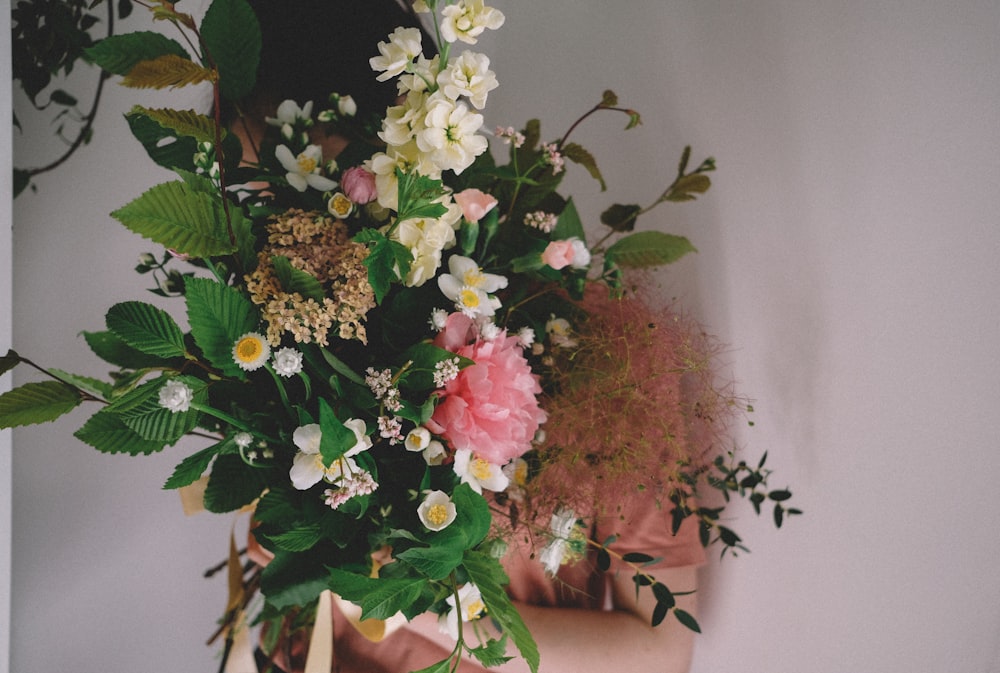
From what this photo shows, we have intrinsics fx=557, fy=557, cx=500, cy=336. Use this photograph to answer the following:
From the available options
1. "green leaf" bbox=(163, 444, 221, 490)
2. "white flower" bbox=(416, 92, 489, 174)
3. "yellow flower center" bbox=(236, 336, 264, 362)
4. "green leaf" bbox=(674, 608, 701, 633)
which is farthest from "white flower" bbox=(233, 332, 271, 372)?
"green leaf" bbox=(674, 608, 701, 633)

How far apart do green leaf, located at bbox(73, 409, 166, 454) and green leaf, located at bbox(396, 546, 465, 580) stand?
246 mm

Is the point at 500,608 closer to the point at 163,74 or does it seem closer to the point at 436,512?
the point at 436,512

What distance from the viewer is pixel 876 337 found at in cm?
68

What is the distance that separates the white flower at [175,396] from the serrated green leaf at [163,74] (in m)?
0.22

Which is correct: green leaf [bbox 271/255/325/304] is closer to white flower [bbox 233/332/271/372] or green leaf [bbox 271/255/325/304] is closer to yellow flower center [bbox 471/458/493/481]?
white flower [bbox 233/332/271/372]

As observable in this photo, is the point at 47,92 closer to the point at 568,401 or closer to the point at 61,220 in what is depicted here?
the point at 61,220

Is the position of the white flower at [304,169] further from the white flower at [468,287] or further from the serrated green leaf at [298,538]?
the serrated green leaf at [298,538]

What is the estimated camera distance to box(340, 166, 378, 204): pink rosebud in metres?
0.52

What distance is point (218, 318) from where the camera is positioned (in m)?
0.45

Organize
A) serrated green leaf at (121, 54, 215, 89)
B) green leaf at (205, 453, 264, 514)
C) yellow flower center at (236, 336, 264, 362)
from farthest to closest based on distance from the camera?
green leaf at (205, 453, 264, 514) < yellow flower center at (236, 336, 264, 362) < serrated green leaf at (121, 54, 215, 89)

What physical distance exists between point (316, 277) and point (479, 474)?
249 millimetres

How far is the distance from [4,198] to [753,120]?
99 cm

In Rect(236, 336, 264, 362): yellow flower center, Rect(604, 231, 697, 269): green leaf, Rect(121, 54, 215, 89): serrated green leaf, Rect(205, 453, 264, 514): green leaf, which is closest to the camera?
Rect(121, 54, 215, 89): serrated green leaf

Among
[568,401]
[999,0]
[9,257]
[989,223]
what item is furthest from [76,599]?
[999,0]
